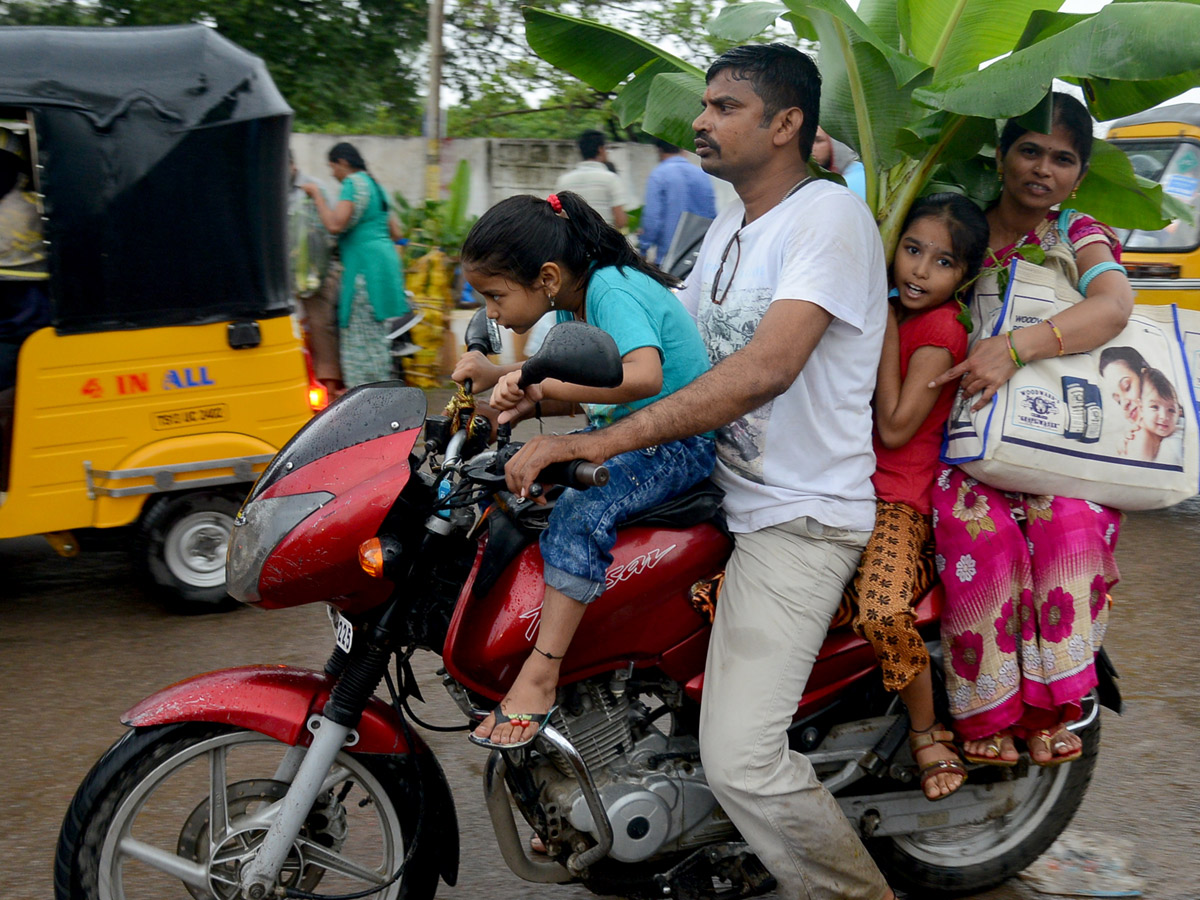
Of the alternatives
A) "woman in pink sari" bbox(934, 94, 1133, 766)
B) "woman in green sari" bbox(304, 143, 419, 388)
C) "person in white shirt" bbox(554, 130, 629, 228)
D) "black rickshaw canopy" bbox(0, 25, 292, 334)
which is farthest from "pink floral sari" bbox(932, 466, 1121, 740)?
"person in white shirt" bbox(554, 130, 629, 228)

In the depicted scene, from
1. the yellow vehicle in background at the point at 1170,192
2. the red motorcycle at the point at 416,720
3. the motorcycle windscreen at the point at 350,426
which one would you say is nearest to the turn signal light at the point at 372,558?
the red motorcycle at the point at 416,720

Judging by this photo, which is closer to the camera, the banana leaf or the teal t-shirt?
the banana leaf

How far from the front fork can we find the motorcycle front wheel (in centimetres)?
8

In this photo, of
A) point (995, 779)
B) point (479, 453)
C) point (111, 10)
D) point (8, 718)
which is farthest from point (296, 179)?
point (111, 10)

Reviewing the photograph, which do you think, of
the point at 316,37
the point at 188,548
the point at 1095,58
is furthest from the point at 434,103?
the point at 1095,58

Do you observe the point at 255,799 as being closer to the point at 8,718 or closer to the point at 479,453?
the point at 479,453

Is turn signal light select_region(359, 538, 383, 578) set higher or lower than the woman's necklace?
lower

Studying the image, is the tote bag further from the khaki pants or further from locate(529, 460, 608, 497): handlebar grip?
locate(529, 460, 608, 497): handlebar grip

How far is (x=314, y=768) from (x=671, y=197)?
542 cm

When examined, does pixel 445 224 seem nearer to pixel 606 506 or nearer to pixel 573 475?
pixel 606 506

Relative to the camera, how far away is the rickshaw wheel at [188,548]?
4844 millimetres

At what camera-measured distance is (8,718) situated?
3949mm

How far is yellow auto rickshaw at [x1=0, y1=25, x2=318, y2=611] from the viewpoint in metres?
4.48

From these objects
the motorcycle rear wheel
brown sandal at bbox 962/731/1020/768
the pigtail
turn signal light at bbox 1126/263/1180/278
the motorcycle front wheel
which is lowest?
the motorcycle rear wheel
